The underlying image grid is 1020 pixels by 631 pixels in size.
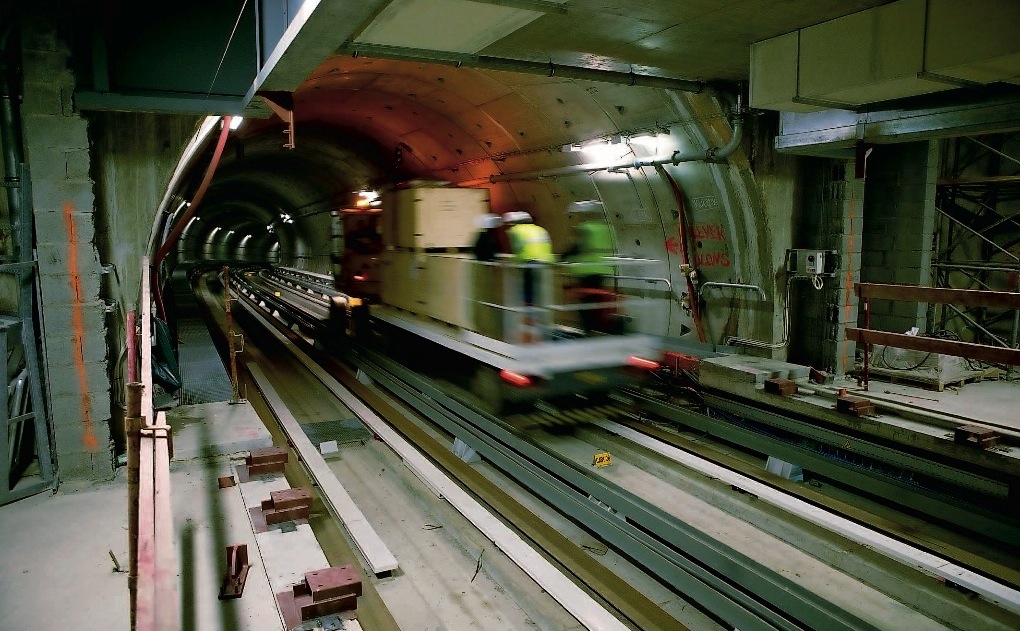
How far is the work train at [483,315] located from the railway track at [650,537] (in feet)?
1.71

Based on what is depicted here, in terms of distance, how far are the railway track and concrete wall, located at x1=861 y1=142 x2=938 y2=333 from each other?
4691 millimetres

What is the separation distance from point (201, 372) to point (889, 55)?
947 centimetres

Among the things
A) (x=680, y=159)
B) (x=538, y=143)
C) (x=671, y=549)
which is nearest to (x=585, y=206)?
(x=538, y=143)

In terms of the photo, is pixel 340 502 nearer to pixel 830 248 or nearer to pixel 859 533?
pixel 859 533

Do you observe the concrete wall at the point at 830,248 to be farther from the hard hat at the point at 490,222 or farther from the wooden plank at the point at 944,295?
the hard hat at the point at 490,222

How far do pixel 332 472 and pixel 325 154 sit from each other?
45.4ft

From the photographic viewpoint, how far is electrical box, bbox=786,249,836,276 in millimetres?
9219

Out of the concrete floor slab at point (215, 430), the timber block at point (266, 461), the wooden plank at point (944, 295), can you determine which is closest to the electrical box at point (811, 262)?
the wooden plank at point (944, 295)

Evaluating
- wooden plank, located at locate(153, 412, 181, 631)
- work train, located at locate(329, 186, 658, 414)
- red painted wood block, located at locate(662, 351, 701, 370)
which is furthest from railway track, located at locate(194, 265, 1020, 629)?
wooden plank, located at locate(153, 412, 181, 631)

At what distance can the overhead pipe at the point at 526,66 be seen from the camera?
707 cm

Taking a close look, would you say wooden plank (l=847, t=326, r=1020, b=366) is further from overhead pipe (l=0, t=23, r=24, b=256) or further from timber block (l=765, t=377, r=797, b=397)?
overhead pipe (l=0, t=23, r=24, b=256)

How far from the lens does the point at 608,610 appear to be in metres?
4.80

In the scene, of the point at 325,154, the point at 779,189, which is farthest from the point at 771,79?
the point at 325,154

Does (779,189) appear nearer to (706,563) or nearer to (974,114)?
(974,114)
